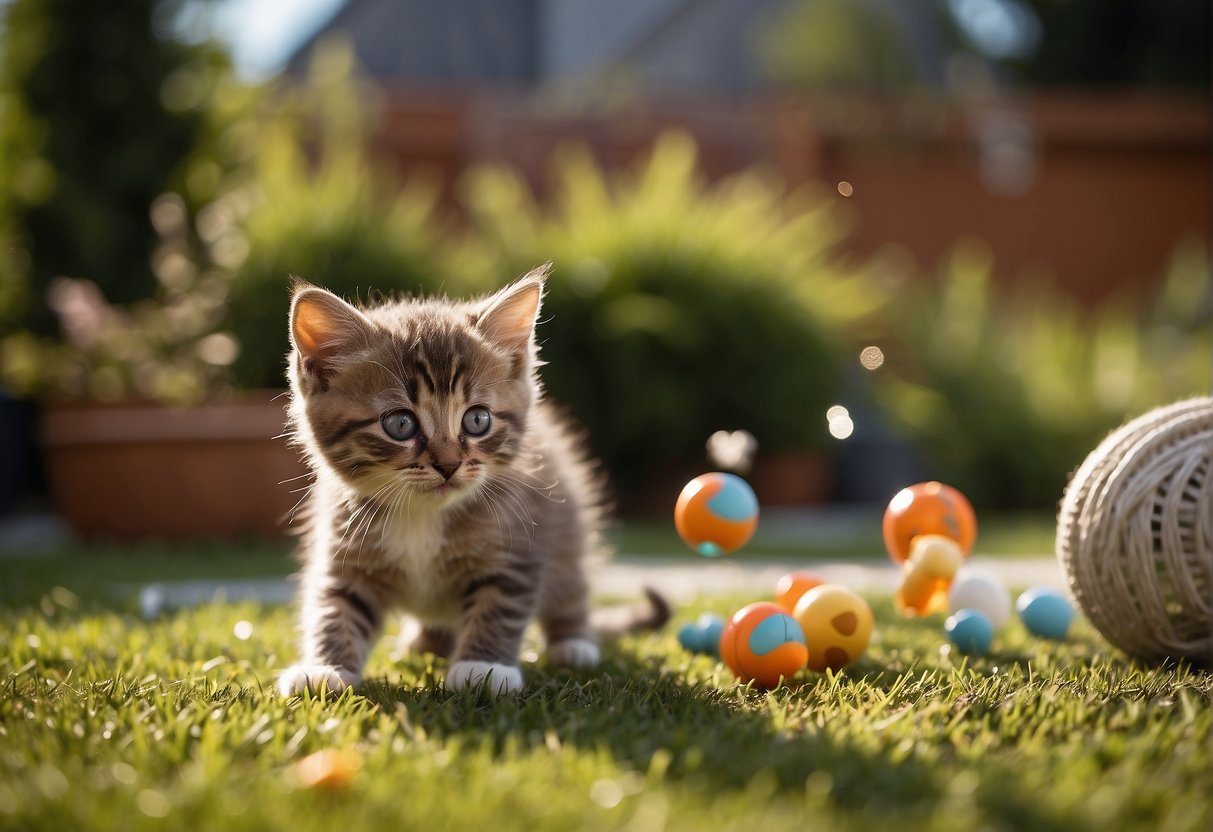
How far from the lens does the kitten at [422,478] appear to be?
214 centimetres

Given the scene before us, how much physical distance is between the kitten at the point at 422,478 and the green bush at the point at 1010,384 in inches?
195

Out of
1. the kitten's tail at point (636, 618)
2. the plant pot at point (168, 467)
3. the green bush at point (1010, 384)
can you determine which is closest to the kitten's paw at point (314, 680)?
the kitten's tail at point (636, 618)

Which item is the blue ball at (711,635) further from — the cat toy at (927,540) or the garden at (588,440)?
the cat toy at (927,540)

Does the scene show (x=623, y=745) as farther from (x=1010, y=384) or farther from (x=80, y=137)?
(x=1010, y=384)

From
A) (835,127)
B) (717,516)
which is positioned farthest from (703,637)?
(835,127)

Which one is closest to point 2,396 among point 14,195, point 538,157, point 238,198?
point 14,195

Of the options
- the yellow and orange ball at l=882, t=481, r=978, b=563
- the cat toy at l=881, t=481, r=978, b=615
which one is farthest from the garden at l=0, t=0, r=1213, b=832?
the yellow and orange ball at l=882, t=481, r=978, b=563

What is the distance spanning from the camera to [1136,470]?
2.12 m

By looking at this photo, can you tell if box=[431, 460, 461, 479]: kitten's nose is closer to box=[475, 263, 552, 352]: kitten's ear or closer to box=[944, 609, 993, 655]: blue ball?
box=[475, 263, 552, 352]: kitten's ear

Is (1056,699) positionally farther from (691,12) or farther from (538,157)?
(691,12)

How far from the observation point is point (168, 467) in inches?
189

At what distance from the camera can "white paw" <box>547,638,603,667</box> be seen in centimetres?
241

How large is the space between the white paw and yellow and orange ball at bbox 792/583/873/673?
0.48 metres

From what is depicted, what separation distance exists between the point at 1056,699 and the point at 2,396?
5.84 m
